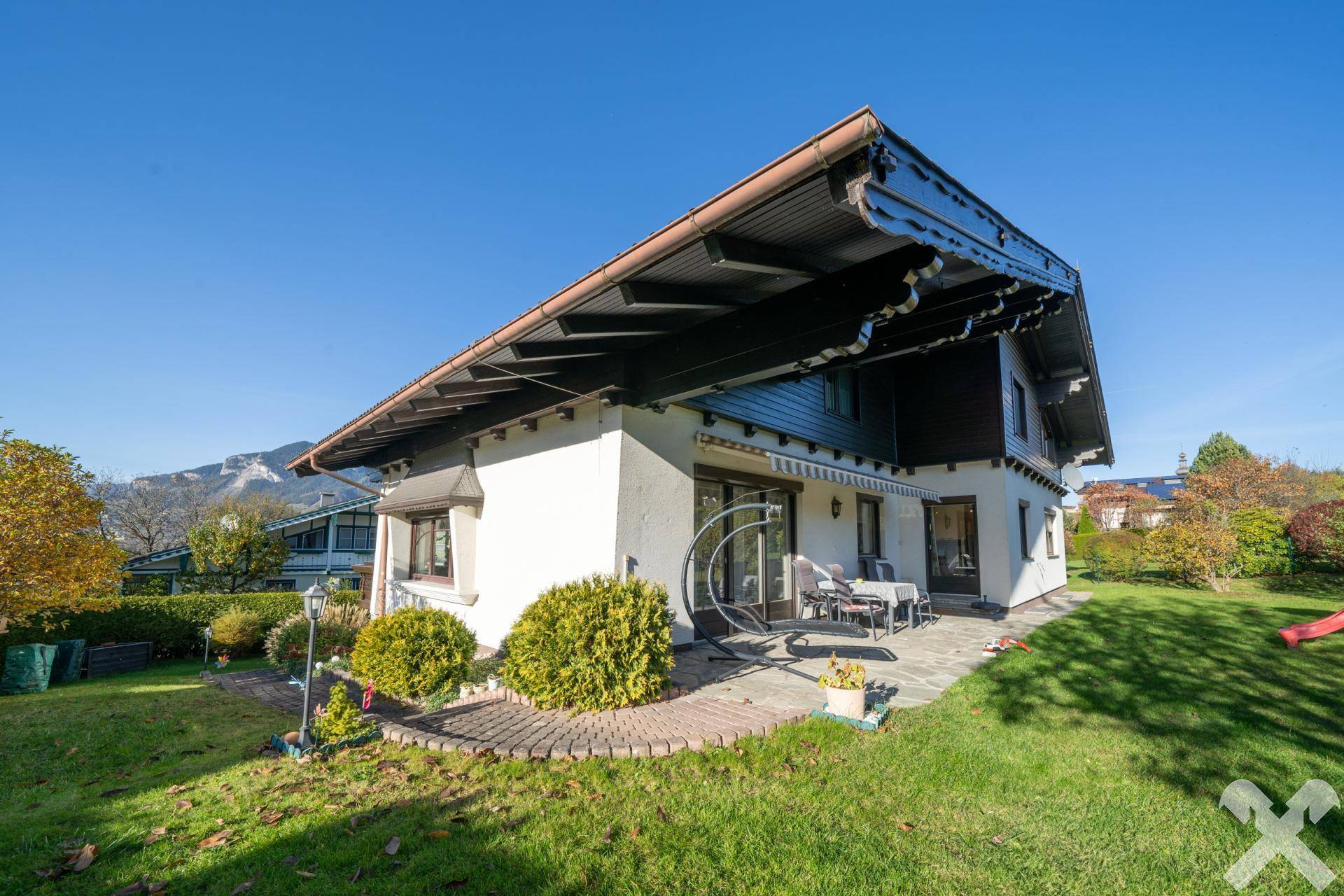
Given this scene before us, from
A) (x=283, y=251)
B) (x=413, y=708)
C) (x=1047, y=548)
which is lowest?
(x=413, y=708)

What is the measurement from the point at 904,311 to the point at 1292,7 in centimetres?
1001

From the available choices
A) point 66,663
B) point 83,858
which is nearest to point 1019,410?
point 83,858

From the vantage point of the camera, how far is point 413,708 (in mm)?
6793

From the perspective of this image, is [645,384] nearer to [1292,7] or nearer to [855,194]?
[855,194]

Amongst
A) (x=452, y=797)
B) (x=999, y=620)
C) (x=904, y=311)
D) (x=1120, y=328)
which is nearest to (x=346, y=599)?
(x=452, y=797)

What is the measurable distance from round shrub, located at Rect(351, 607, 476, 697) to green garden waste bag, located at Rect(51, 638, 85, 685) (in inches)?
338


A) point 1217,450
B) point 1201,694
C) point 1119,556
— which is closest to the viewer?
point 1201,694

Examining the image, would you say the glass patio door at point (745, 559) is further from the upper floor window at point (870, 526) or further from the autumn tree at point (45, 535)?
the autumn tree at point (45, 535)

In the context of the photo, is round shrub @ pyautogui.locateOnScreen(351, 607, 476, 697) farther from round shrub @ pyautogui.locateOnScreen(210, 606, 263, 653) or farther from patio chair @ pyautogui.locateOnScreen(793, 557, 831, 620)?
round shrub @ pyautogui.locateOnScreen(210, 606, 263, 653)

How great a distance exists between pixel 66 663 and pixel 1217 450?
70.4 meters

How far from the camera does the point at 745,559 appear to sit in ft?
34.0

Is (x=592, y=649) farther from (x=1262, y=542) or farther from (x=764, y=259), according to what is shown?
(x=1262, y=542)

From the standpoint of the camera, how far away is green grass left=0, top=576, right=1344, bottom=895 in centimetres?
314

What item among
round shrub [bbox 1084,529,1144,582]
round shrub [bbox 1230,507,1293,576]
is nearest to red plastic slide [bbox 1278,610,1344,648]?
round shrub [bbox 1230,507,1293,576]
